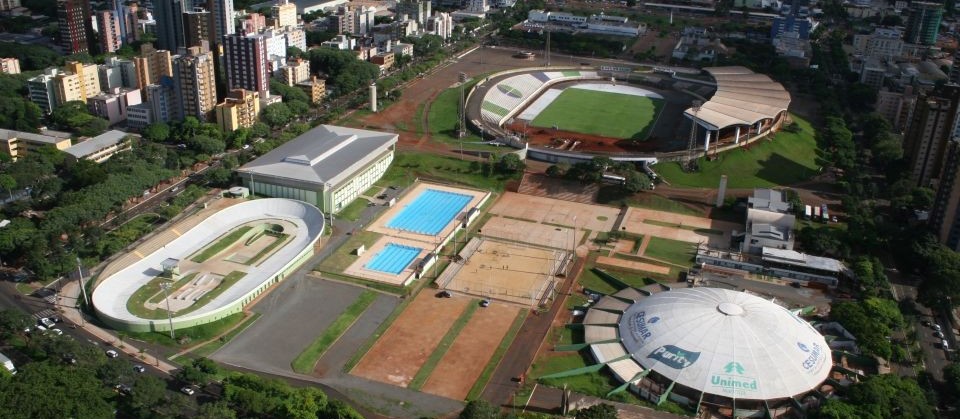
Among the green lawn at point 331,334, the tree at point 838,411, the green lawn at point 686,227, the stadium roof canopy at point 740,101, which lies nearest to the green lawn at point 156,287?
the green lawn at point 331,334

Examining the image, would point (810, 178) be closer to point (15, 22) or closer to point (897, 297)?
point (897, 297)

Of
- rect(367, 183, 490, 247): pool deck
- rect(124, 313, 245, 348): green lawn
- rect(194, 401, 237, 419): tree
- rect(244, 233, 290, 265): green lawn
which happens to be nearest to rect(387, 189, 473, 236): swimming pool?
rect(367, 183, 490, 247): pool deck

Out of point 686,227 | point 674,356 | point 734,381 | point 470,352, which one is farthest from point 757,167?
point 470,352

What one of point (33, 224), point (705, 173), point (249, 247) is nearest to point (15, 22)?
point (33, 224)

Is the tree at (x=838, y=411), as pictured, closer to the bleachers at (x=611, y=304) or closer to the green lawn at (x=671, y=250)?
the bleachers at (x=611, y=304)

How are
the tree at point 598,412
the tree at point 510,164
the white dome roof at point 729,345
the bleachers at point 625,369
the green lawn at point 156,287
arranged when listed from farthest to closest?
the tree at point 510,164 → the green lawn at point 156,287 → the bleachers at point 625,369 → the white dome roof at point 729,345 → the tree at point 598,412

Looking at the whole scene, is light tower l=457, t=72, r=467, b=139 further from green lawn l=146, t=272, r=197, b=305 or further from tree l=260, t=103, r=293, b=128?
green lawn l=146, t=272, r=197, b=305

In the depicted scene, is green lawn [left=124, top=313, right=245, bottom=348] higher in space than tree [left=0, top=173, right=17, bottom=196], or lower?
lower
